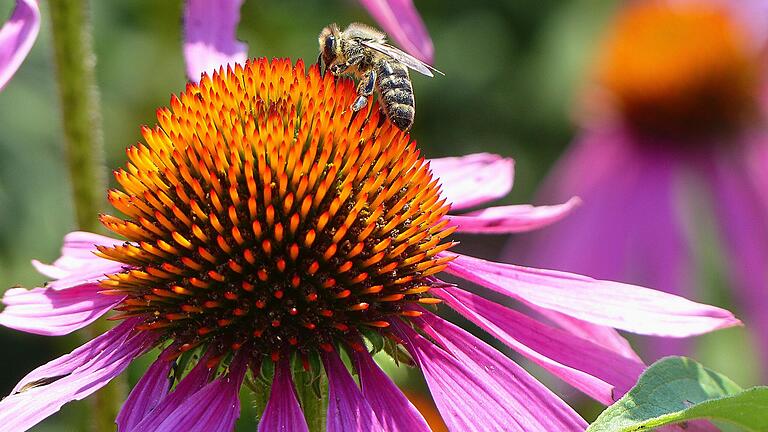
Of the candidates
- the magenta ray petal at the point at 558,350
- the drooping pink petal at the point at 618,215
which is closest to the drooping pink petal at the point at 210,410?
the magenta ray petal at the point at 558,350

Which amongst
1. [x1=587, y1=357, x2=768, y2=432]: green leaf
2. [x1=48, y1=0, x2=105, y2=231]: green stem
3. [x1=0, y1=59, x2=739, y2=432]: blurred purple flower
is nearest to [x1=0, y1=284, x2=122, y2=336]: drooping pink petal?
[x1=0, y1=59, x2=739, y2=432]: blurred purple flower

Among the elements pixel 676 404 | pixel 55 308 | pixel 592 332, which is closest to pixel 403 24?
pixel 592 332

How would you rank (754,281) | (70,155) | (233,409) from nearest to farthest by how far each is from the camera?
(233,409)
(70,155)
(754,281)

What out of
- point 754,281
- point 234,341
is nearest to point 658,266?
point 754,281

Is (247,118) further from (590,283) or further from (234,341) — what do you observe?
(590,283)

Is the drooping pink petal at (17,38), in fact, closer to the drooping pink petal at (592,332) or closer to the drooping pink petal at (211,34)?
the drooping pink petal at (211,34)

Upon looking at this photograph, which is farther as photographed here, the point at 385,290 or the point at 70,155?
the point at 70,155

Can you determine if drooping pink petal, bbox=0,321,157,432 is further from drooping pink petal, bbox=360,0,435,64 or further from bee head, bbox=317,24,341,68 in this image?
drooping pink petal, bbox=360,0,435,64
